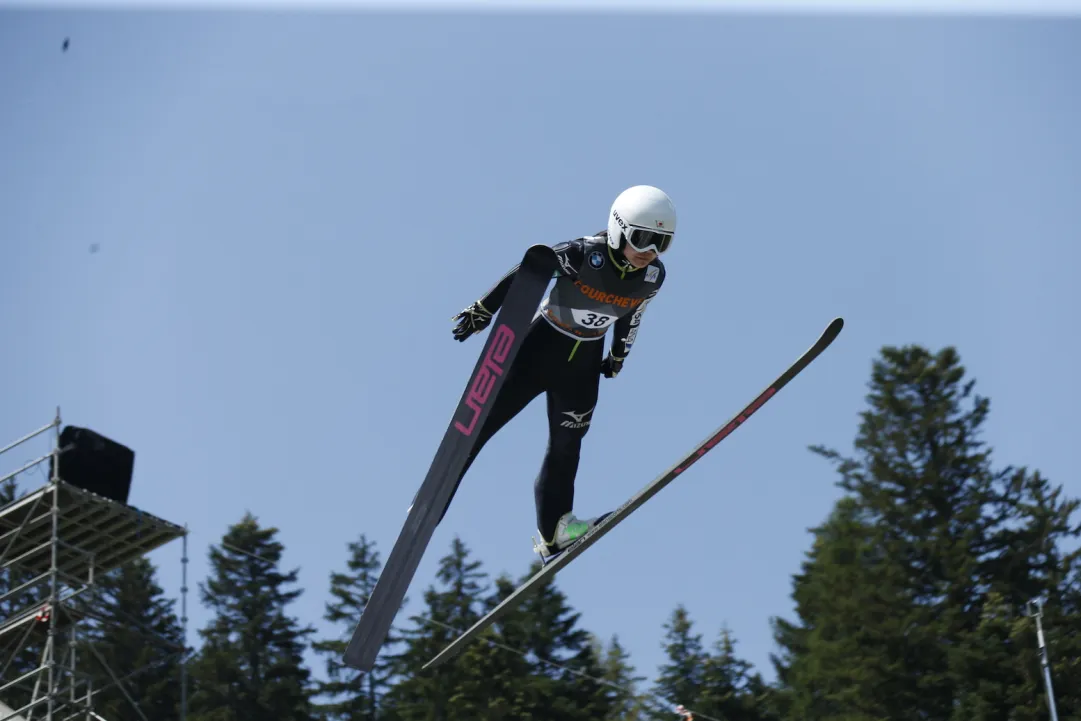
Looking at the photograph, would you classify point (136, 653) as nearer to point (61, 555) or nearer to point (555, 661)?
point (555, 661)

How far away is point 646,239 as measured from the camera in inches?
315

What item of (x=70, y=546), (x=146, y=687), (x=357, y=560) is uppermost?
(x=357, y=560)

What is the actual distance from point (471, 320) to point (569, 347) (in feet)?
2.14

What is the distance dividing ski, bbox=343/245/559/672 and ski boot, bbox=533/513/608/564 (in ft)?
2.99

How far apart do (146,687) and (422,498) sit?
28.4 m

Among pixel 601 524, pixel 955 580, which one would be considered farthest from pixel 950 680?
pixel 601 524

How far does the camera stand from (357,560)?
36.8 metres

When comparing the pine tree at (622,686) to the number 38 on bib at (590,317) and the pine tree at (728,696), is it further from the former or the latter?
the number 38 on bib at (590,317)

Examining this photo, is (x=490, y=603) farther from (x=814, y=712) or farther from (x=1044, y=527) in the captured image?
(x=1044, y=527)

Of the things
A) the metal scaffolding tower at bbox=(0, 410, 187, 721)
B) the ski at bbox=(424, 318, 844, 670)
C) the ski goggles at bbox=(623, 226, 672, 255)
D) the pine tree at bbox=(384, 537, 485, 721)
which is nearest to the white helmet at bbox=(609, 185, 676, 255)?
the ski goggles at bbox=(623, 226, 672, 255)

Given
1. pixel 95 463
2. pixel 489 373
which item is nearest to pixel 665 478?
pixel 489 373

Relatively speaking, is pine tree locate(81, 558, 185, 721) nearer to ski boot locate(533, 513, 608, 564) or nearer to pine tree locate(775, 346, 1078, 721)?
pine tree locate(775, 346, 1078, 721)

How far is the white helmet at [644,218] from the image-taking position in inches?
312

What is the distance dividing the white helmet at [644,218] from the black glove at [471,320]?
864 millimetres
